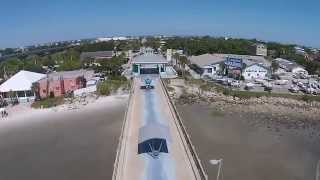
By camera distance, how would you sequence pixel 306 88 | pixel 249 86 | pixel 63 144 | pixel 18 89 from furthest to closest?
1. pixel 249 86
2. pixel 306 88
3. pixel 18 89
4. pixel 63 144

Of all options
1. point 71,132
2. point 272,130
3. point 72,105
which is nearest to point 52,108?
point 72,105

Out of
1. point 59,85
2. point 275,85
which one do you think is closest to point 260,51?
point 275,85

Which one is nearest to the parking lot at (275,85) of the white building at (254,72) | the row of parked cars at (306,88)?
the row of parked cars at (306,88)

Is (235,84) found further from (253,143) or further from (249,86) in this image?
(253,143)

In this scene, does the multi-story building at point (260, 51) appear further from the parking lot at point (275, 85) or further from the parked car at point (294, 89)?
the parked car at point (294, 89)

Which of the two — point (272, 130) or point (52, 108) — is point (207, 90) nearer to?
point (272, 130)

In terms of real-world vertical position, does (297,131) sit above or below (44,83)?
below

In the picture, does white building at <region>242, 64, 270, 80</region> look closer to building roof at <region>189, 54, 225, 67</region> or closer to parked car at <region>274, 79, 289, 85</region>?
parked car at <region>274, 79, 289, 85</region>
